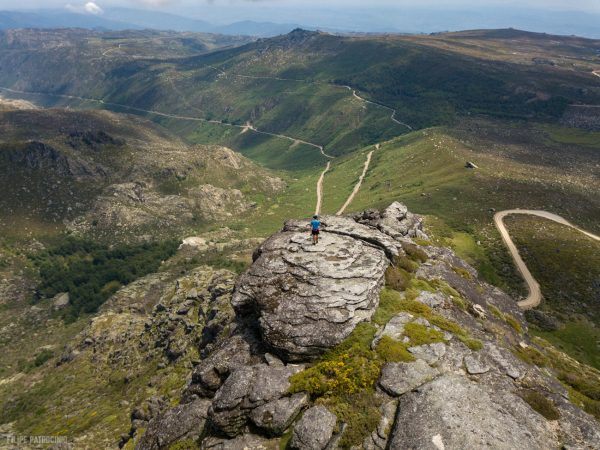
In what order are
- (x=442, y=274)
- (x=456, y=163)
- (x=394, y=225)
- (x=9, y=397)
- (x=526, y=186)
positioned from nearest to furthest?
(x=442, y=274) → (x=394, y=225) → (x=9, y=397) → (x=526, y=186) → (x=456, y=163)

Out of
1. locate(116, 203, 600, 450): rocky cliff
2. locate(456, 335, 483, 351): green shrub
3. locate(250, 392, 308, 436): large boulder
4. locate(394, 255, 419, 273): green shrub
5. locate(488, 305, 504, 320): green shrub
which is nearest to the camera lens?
locate(116, 203, 600, 450): rocky cliff

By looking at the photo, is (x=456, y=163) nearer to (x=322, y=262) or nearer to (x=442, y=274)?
(x=442, y=274)

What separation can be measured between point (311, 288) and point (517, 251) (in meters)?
98.5

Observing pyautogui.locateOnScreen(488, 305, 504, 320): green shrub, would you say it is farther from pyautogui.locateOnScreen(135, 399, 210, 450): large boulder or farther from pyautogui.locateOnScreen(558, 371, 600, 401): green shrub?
pyautogui.locateOnScreen(135, 399, 210, 450): large boulder

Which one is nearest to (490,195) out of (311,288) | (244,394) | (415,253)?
(415,253)

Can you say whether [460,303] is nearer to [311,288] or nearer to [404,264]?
[404,264]

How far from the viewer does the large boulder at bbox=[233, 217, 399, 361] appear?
107 feet

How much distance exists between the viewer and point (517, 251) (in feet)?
366

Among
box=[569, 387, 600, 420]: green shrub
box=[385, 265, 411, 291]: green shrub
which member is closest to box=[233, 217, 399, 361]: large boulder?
box=[385, 265, 411, 291]: green shrub

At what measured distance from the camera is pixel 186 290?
97500mm

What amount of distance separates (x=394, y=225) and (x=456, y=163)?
5686 inches

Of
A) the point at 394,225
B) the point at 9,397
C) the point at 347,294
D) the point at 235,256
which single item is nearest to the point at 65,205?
the point at 235,256

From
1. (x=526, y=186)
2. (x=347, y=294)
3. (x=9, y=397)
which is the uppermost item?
(x=347, y=294)

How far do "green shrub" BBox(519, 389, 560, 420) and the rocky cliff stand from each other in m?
0.09
